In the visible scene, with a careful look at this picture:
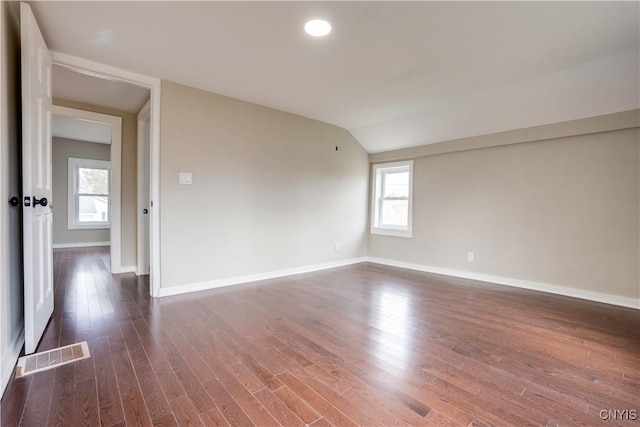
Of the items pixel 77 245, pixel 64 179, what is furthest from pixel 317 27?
pixel 77 245

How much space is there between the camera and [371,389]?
A: 1.66 metres

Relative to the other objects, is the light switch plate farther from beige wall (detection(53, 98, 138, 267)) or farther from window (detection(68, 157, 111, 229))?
window (detection(68, 157, 111, 229))

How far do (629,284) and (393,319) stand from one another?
8.52ft

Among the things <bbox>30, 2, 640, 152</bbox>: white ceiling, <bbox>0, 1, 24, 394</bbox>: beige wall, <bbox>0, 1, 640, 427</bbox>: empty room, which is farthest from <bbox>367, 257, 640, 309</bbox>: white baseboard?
<bbox>0, 1, 24, 394</bbox>: beige wall

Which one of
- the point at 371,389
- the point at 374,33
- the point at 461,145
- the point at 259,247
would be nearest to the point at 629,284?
the point at 461,145

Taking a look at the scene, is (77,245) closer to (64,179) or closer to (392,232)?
(64,179)

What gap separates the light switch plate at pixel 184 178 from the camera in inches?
131

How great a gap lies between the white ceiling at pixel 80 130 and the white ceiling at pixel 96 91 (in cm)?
116

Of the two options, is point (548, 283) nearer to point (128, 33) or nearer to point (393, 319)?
point (393, 319)

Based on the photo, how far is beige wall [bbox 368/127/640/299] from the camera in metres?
3.17

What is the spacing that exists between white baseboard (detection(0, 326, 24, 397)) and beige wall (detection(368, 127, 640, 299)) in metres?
4.60

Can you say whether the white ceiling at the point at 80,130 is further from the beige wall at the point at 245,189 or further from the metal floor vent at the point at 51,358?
the metal floor vent at the point at 51,358

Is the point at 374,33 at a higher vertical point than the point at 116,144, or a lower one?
higher

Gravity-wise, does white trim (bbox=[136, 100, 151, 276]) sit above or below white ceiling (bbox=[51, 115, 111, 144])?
below
